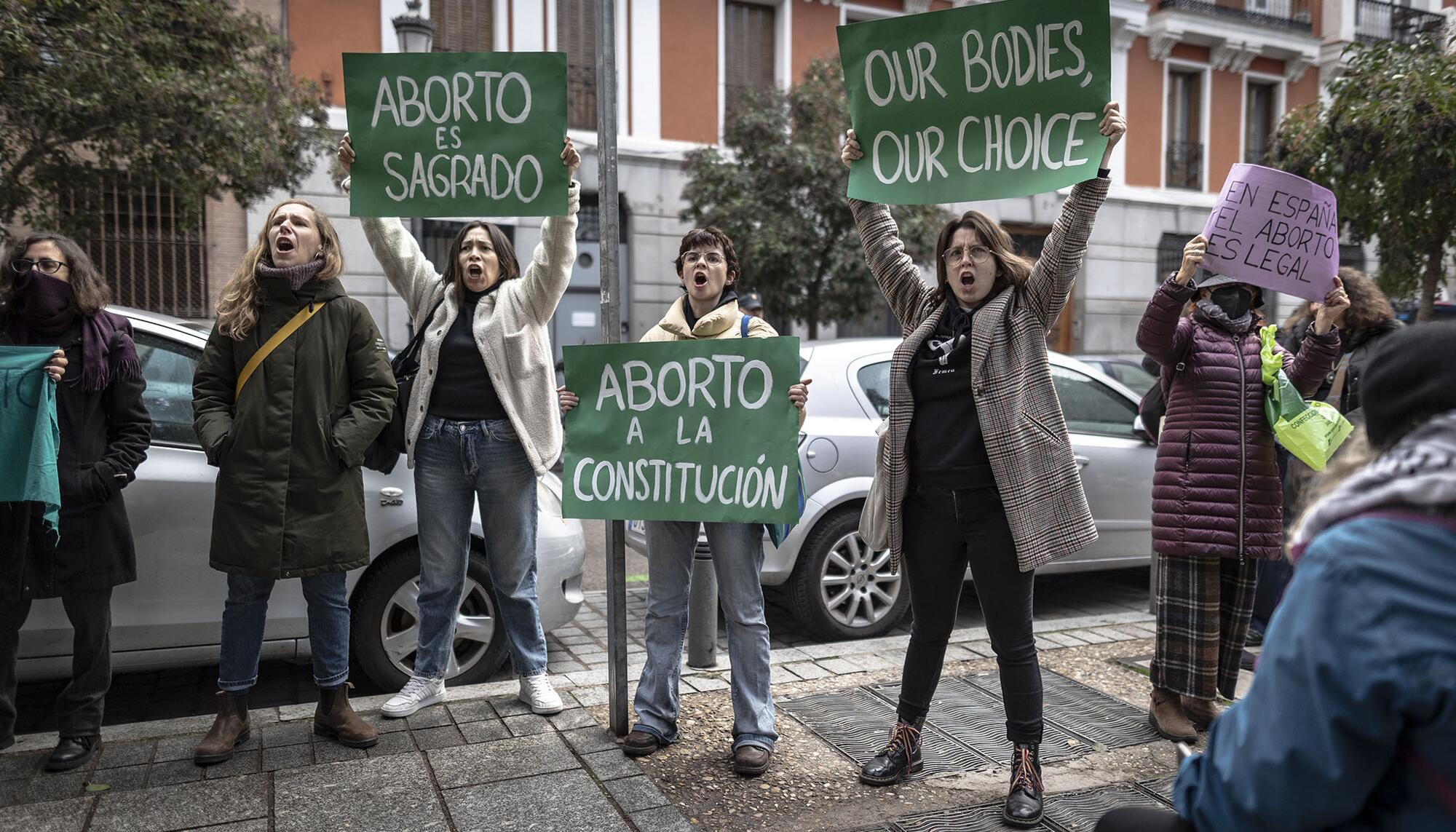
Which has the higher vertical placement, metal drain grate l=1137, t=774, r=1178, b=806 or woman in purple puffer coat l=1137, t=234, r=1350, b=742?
woman in purple puffer coat l=1137, t=234, r=1350, b=742

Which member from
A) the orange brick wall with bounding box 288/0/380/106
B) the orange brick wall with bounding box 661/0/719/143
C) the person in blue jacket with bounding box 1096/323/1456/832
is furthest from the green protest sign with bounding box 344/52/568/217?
the orange brick wall with bounding box 661/0/719/143

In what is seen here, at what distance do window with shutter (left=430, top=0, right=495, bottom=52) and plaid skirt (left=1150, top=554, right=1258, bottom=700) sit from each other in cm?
1407

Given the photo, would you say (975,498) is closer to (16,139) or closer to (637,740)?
(637,740)

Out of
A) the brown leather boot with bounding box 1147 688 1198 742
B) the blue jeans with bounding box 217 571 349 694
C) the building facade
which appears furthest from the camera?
the building facade

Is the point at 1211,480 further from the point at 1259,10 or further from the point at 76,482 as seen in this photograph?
the point at 1259,10

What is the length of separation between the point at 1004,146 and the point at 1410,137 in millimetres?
6427

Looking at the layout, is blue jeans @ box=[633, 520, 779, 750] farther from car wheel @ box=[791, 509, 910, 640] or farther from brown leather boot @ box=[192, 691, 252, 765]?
car wheel @ box=[791, 509, 910, 640]

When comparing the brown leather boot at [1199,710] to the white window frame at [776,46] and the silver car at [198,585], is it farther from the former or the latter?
the white window frame at [776,46]

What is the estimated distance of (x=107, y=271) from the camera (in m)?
13.6

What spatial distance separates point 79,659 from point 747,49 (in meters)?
15.9

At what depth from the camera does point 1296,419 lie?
3984 mm

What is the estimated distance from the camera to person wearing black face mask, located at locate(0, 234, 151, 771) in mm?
A: 3725

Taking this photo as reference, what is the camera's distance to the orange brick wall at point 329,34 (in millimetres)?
14695

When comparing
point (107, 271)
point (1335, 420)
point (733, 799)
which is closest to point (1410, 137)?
point (1335, 420)
